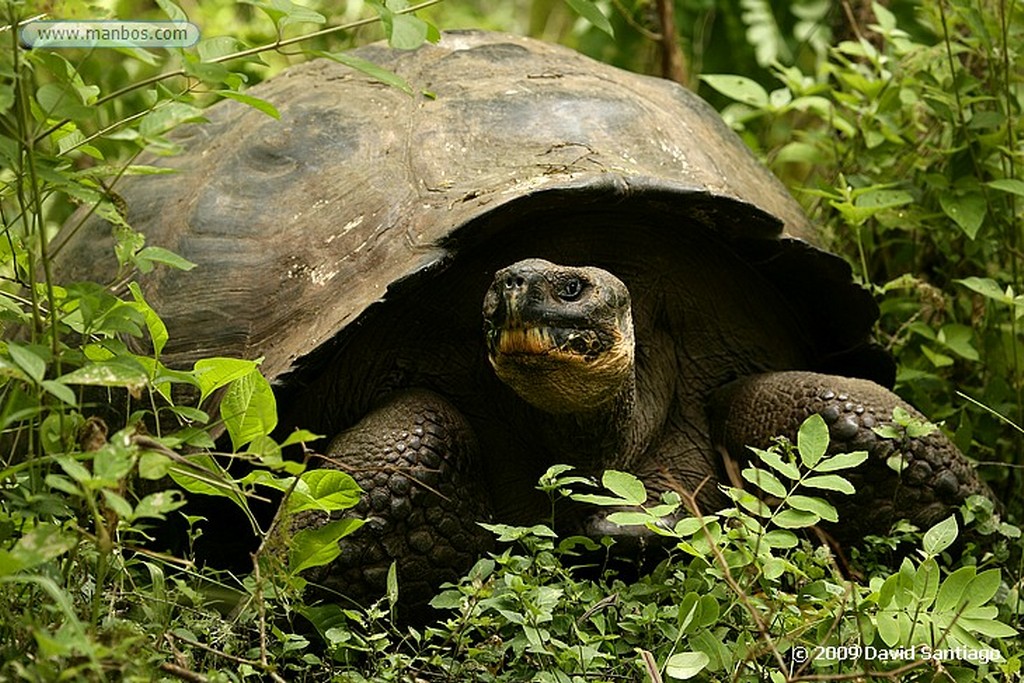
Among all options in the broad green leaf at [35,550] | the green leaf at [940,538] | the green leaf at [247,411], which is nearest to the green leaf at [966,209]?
the green leaf at [940,538]

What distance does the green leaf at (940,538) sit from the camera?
2.88 meters

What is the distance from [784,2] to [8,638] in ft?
22.1

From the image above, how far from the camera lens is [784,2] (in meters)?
8.05

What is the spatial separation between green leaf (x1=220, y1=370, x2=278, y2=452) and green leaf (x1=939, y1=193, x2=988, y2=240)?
2620 millimetres

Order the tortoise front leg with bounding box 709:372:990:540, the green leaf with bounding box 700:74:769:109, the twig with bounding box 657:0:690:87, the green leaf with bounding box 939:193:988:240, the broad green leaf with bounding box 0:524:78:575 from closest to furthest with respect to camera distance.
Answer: the broad green leaf with bounding box 0:524:78:575
the tortoise front leg with bounding box 709:372:990:540
the green leaf with bounding box 939:193:988:240
the green leaf with bounding box 700:74:769:109
the twig with bounding box 657:0:690:87

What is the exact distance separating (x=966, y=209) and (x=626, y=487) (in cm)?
225

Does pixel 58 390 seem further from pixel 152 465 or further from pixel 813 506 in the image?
pixel 813 506

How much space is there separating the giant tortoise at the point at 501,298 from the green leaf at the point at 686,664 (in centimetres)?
91

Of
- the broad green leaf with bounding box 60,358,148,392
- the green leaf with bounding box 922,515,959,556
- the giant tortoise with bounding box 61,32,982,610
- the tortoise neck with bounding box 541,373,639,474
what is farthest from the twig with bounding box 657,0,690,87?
the broad green leaf with bounding box 60,358,148,392

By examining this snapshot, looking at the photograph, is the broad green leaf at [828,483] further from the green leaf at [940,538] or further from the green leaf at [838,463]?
the green leaf at [940,538]

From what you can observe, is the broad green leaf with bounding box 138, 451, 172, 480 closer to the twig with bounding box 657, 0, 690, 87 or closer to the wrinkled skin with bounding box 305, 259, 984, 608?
the wrinkled skin with bounding box 305, 259, 984, 608

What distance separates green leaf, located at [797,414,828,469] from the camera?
108 inches

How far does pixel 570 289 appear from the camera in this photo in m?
3.33

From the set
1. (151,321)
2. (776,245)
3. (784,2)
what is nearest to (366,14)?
(784,2)
